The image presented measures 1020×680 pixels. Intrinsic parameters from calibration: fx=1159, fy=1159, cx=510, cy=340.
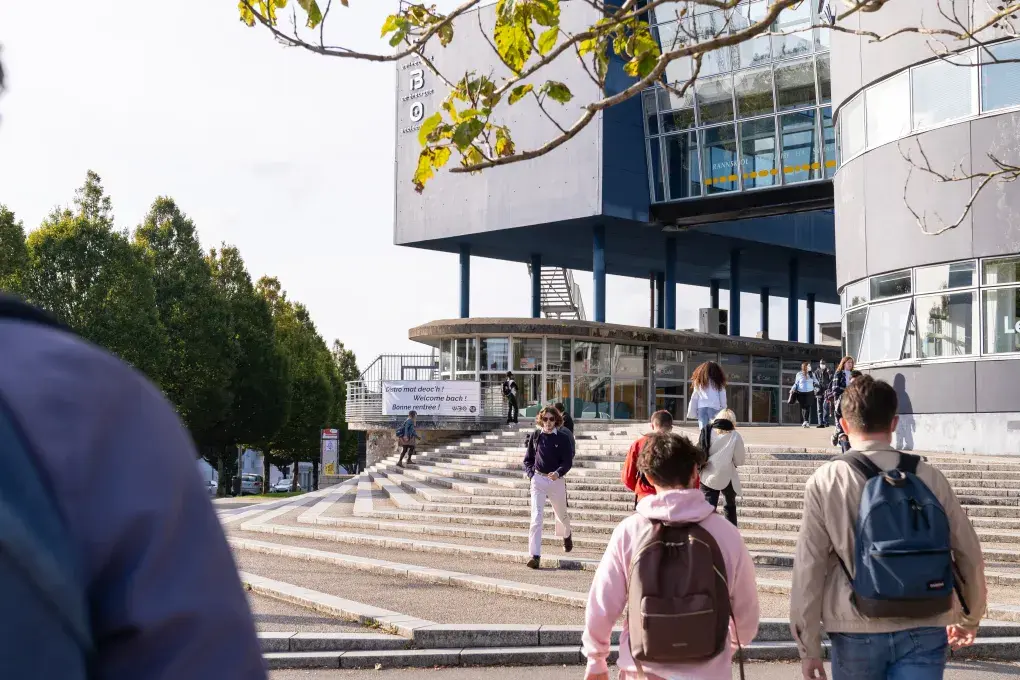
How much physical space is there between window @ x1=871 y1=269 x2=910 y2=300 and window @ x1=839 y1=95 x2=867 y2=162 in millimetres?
2803

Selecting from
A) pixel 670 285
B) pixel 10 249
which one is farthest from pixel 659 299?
pixel 10 249

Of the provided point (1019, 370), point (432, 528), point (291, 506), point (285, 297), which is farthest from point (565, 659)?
point (285, 297)

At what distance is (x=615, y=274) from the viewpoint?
53219 millimetres

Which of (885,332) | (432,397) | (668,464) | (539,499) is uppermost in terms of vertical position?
(885,332)

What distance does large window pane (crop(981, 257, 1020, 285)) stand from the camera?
20969mm

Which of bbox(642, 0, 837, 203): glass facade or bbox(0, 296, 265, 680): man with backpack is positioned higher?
bbox(642, 0, 837, 203): glass facade

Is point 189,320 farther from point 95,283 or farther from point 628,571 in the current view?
point 628,571

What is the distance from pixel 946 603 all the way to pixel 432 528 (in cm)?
1437

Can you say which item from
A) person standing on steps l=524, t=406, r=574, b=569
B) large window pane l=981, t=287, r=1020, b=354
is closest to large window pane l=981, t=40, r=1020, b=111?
large window pane l=981, t=287, r=1020, b=354

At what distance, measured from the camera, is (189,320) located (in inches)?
1799

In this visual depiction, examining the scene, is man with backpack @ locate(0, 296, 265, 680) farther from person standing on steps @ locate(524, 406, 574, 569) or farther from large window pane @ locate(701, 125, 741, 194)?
large window pane @ locate(701, 125, 741, 194)

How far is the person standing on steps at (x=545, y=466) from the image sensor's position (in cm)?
1302

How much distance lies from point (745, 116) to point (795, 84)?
1.97 meters

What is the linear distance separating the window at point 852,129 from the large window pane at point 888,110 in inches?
12.5
